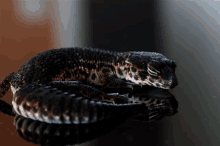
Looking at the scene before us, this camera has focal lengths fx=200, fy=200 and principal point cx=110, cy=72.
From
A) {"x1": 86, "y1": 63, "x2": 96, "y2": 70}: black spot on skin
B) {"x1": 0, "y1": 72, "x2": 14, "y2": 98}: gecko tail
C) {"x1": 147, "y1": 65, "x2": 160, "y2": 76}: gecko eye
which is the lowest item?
{"x1": 0, "y1": 72, "x2": 14, "y2": 98}: gecko tail

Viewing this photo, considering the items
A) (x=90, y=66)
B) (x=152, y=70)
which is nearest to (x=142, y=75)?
(x=152, y=70)

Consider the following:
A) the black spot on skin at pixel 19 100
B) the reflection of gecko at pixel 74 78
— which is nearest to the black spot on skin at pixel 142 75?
the reflection of gecko at pixel 74 78

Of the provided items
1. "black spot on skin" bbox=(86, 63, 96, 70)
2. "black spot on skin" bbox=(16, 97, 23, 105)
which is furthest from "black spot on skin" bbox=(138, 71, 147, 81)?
"black spot on skin" bbox=(16, 97, 23, 105)

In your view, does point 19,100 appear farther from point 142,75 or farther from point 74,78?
point 142,75

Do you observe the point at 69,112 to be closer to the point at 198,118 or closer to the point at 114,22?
the point at 198,118

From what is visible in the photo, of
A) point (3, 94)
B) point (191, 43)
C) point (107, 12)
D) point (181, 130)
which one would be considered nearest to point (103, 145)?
point (181, 130)

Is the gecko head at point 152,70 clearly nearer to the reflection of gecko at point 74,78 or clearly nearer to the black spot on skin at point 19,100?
the reflection of gecko at point 74,78

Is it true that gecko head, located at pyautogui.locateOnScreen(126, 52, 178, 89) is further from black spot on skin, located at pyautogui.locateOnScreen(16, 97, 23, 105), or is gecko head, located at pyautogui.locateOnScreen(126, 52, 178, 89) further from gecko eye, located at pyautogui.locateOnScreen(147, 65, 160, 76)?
black spot on skin, located at pyautogui.locateOnScreen(16, 97, 23, 105)

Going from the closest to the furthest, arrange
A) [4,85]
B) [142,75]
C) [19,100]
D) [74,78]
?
[19,100] → [4,85] → [142,75] → [74,78]
